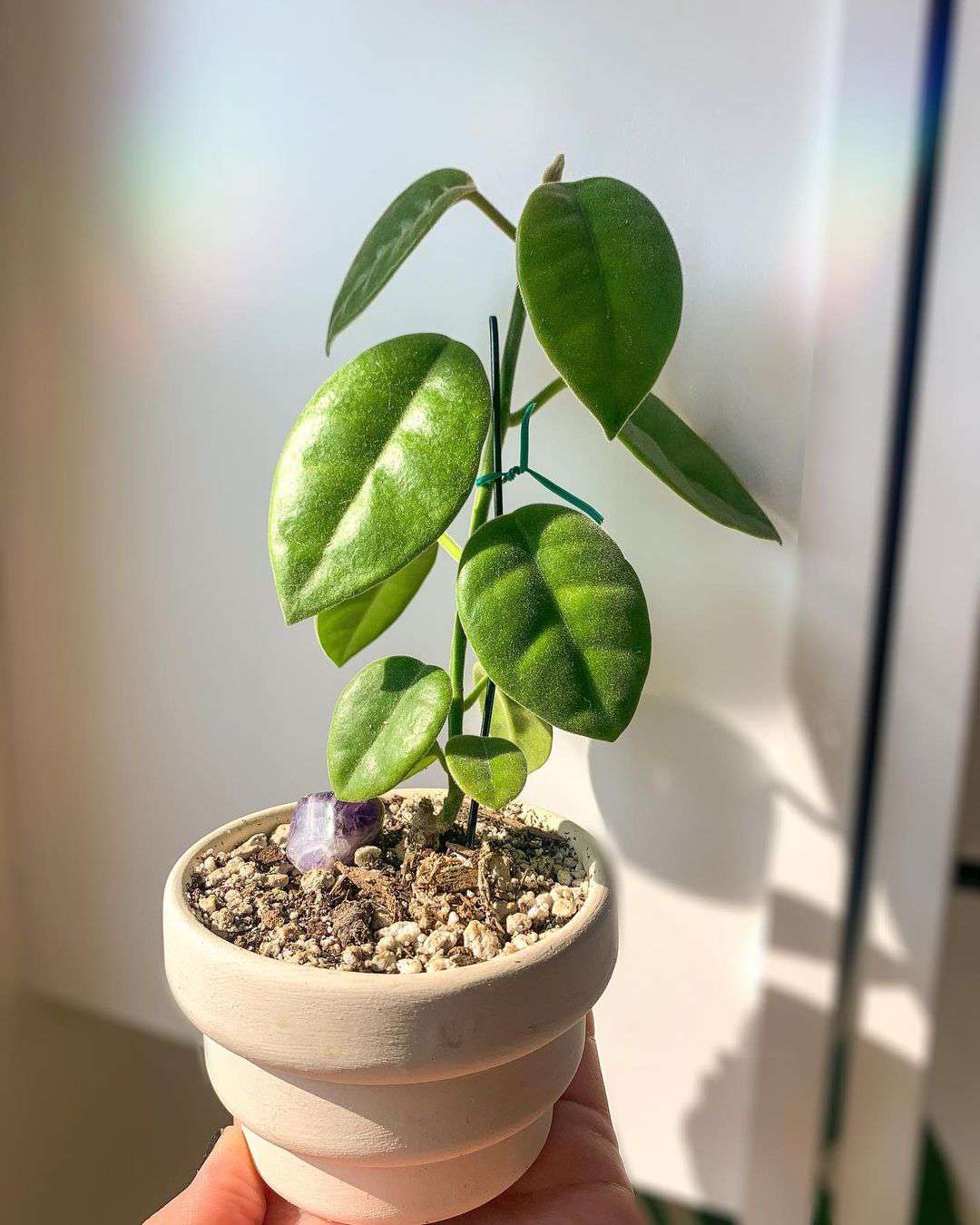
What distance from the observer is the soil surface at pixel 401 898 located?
20.2 inches

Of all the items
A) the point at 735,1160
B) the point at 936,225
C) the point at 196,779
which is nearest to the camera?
the point at 936,225

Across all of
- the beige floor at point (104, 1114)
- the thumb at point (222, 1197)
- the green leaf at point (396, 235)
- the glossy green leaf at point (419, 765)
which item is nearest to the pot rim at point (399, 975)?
the glossy green leaf at point (419, 765)

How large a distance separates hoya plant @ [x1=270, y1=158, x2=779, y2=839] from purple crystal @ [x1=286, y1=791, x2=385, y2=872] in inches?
2.6

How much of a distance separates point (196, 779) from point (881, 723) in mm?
634

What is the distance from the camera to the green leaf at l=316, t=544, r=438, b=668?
2.27 ft

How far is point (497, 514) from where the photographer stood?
559 millimetres

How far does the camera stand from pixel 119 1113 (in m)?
1.01

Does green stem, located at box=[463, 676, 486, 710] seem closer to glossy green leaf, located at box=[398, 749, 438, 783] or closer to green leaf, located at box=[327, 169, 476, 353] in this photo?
glossy green leaf, located at box=[398, 749, 438, 783]

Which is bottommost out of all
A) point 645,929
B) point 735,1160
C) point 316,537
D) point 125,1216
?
point 125,1216

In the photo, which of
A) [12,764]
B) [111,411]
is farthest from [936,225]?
[12,764]

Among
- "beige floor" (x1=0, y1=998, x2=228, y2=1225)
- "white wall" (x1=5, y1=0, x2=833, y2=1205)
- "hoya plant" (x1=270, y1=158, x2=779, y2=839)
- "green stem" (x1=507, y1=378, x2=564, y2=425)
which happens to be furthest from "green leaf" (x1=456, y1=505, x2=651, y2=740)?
"beige floor" (x1=0, y1=998, x2=228, y2=1225)

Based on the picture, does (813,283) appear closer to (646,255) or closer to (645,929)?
(646,255)

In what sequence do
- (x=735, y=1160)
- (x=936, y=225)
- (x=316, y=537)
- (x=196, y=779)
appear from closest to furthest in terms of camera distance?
(x=316, y=537) < (x=936, y=225) < (x=735, y=1160) < (x=196, y=779)

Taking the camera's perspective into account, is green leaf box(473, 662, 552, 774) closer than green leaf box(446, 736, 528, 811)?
No
